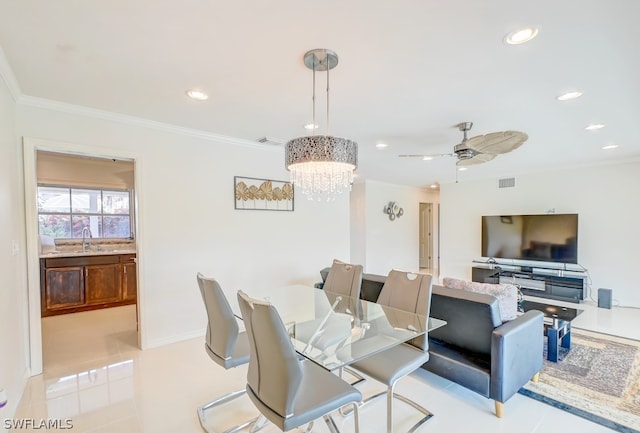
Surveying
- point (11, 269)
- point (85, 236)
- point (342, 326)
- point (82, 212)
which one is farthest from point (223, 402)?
point (82, 212)

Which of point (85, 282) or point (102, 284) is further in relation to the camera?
point (102, 284)

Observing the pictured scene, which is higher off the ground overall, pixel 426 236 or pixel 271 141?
pixel 271 141

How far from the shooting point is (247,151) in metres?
4.10

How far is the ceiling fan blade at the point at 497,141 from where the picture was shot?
2668mm

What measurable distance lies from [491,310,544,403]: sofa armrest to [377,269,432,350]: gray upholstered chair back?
1.50 ft

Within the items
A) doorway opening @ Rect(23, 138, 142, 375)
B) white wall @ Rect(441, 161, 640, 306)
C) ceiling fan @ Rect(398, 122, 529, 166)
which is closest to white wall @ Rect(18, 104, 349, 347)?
doorway opening @ Rect(23, 138, 142, 375)

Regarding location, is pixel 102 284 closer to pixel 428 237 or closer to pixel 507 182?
pixel 507 182

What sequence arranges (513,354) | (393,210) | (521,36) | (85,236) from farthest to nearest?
(393,210) < (85,236) < (513,354) < (521,36)

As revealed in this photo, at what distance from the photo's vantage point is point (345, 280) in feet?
10.3

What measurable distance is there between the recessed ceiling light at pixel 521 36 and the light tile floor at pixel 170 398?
2.47 meters

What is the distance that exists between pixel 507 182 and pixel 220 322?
6.58 metres

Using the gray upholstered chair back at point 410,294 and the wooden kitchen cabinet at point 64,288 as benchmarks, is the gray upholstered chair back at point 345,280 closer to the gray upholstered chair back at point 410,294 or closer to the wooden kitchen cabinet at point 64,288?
the gray upholstered chair back at point 410,294

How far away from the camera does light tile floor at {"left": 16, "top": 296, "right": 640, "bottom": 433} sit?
2084mm

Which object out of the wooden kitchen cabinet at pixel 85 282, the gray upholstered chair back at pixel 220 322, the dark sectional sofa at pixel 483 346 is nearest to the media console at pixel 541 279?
the dark sectional sofa at pixel 483 346
